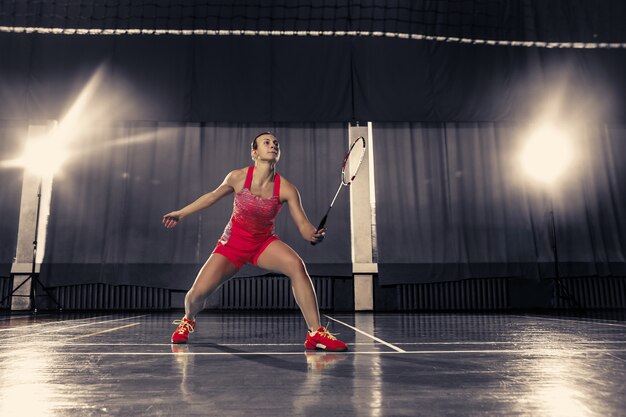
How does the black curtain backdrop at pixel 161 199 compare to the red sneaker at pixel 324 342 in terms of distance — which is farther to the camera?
the black curtain backdrop at pixel 161 199

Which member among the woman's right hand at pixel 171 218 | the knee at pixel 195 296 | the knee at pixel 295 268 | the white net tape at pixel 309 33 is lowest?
the knee at pixel 195 296

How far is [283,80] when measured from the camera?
8430 millimetres

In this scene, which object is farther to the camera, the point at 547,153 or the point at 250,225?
the point at 547,153

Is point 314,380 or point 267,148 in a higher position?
point 267,148

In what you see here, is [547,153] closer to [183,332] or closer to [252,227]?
[252,227]

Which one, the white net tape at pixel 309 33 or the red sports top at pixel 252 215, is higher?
the white net tape at pixel 309 33

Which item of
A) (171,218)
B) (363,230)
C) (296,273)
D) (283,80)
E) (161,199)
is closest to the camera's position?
(296,273)

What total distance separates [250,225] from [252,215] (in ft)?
0.20

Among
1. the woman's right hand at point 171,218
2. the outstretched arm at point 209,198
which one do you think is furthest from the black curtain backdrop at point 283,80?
the woman's right hand at point 171,218

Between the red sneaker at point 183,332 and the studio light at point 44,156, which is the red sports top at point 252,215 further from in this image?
the studio light at point 44,156

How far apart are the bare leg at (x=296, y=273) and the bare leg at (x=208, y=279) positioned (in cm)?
20

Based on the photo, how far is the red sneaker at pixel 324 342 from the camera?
227cm

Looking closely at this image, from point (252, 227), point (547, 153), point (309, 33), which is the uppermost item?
point (309, 33)

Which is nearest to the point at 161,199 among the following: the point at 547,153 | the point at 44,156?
the point at 44,156
